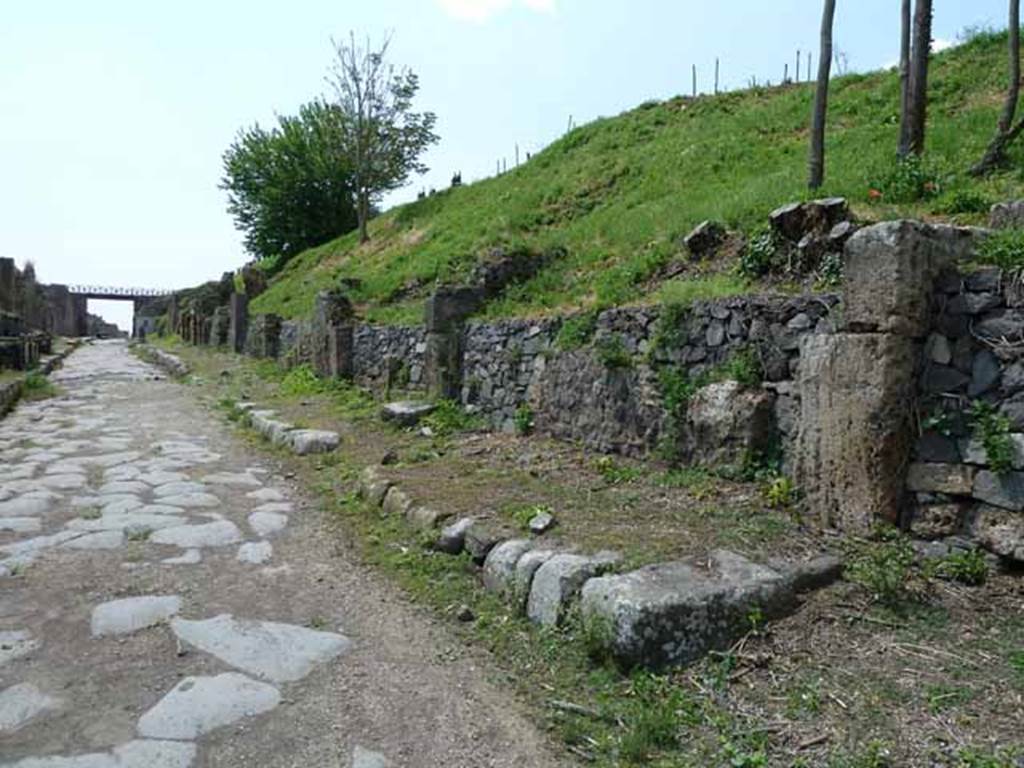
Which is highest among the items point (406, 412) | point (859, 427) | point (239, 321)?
point (239, 321)

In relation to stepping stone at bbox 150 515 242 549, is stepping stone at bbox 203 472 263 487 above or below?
above

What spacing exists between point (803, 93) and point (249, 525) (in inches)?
558

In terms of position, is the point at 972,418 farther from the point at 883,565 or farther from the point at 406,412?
the point at 406,412

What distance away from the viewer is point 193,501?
17.6 feet

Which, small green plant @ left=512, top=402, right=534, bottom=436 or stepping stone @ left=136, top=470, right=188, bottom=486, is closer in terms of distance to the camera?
stepping stone @ left=136, top=470, right=188, bottom=486

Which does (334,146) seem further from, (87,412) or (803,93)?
(87,412)

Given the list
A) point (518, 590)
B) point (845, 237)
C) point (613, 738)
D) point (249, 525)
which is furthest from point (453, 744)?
point (845, 237)

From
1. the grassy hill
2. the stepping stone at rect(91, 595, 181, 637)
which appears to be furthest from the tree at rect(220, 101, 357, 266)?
the stepping stone at rect(91, 595, 181, 637)

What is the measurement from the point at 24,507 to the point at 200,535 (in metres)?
1.42

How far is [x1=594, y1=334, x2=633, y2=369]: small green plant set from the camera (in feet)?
18.3

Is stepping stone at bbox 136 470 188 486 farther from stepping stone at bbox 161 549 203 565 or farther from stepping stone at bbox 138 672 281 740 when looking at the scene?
stepping stone at bbox 138 672 281 740

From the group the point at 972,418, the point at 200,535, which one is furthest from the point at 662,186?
the point at 200,535

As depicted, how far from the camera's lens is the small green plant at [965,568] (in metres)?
3.23

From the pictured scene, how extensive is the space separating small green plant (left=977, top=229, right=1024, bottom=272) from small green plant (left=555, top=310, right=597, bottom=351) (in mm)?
2979
